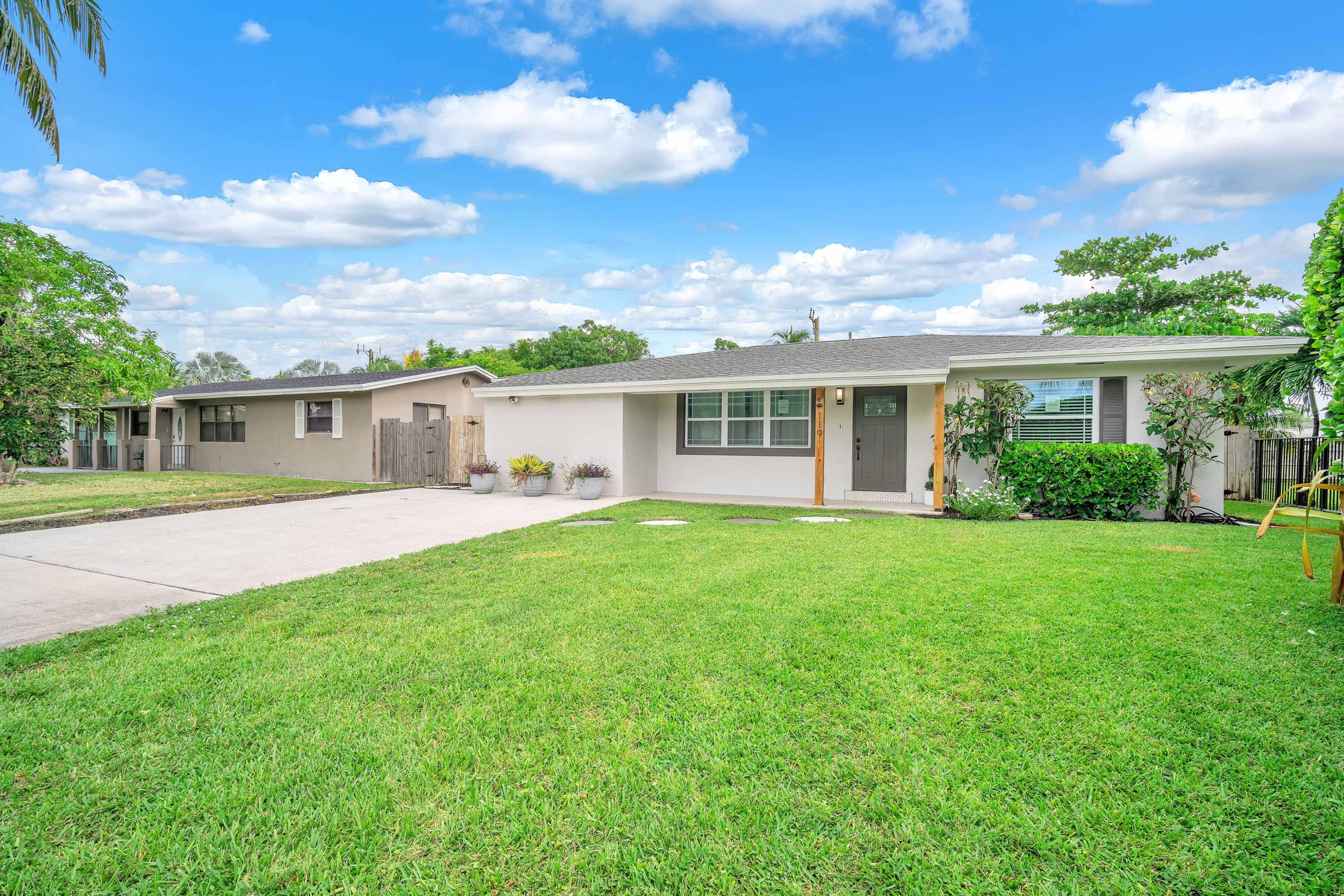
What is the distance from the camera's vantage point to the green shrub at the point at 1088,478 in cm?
916

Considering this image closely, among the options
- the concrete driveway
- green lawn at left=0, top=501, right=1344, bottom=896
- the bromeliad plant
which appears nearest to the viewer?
green lawn at left=0, top=501, right=1344, bottom=896

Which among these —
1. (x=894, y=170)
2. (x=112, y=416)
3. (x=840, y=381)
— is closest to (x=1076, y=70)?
(x=894, y=170)

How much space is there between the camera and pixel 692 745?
2.55 m

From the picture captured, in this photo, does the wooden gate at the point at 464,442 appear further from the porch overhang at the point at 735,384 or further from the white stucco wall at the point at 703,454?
the porch overhang at the point at 735,384

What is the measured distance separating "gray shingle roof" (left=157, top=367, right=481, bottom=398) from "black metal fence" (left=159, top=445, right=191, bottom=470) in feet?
6.10

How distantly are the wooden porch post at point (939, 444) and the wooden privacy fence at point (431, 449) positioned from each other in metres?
10.8

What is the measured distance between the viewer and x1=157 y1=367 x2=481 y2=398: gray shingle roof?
59.9ft

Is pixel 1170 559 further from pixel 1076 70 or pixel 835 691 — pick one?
pixel 1076 70

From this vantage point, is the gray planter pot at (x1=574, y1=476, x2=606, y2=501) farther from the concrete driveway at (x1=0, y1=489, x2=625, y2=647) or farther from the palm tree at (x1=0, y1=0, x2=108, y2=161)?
the palm tree at (x1=0, y1=0, x2=108, y2=161)

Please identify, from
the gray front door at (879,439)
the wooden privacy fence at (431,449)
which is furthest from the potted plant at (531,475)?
the gray front door at (879,439)

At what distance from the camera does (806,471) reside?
12266 millimetres

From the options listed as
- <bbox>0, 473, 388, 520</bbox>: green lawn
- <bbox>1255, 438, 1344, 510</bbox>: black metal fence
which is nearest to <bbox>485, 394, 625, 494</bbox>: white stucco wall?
<bbox>0, 473, 388, 520</bbox>: green lawn

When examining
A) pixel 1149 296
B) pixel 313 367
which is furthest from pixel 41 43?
pixel 313 367

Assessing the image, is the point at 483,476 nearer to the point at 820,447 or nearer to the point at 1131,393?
the point at 820,447
